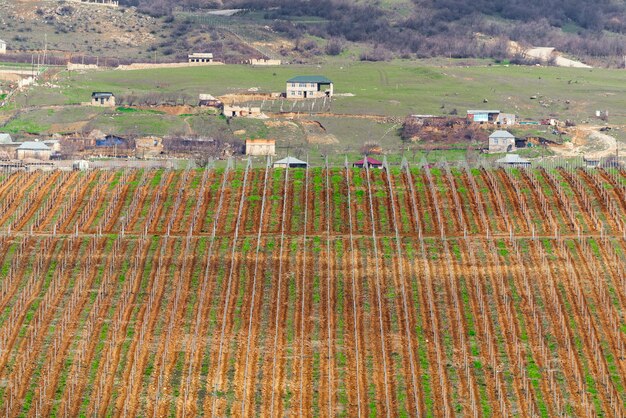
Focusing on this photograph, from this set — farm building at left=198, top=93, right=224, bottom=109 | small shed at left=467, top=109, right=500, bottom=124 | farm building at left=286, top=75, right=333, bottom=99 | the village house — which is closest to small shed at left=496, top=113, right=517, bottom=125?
small shed at left=467, top=109, right=500, bottom=124

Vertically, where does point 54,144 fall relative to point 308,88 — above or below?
above

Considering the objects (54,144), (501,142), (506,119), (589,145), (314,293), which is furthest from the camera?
(506,119)

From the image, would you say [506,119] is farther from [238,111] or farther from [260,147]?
[260,147]

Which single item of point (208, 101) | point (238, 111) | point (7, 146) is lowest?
point (208, 101)

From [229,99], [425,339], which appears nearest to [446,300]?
[425,339]

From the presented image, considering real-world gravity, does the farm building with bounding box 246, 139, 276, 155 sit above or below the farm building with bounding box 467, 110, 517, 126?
above

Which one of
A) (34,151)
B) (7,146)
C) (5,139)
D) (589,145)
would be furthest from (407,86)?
(34,151)

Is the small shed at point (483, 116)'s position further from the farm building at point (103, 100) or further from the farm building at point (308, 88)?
the farm building at point (103, 100)

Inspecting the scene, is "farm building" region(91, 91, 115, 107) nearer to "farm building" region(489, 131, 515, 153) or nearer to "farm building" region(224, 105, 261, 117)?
"farm building" region(224, 105, 261, 117)
